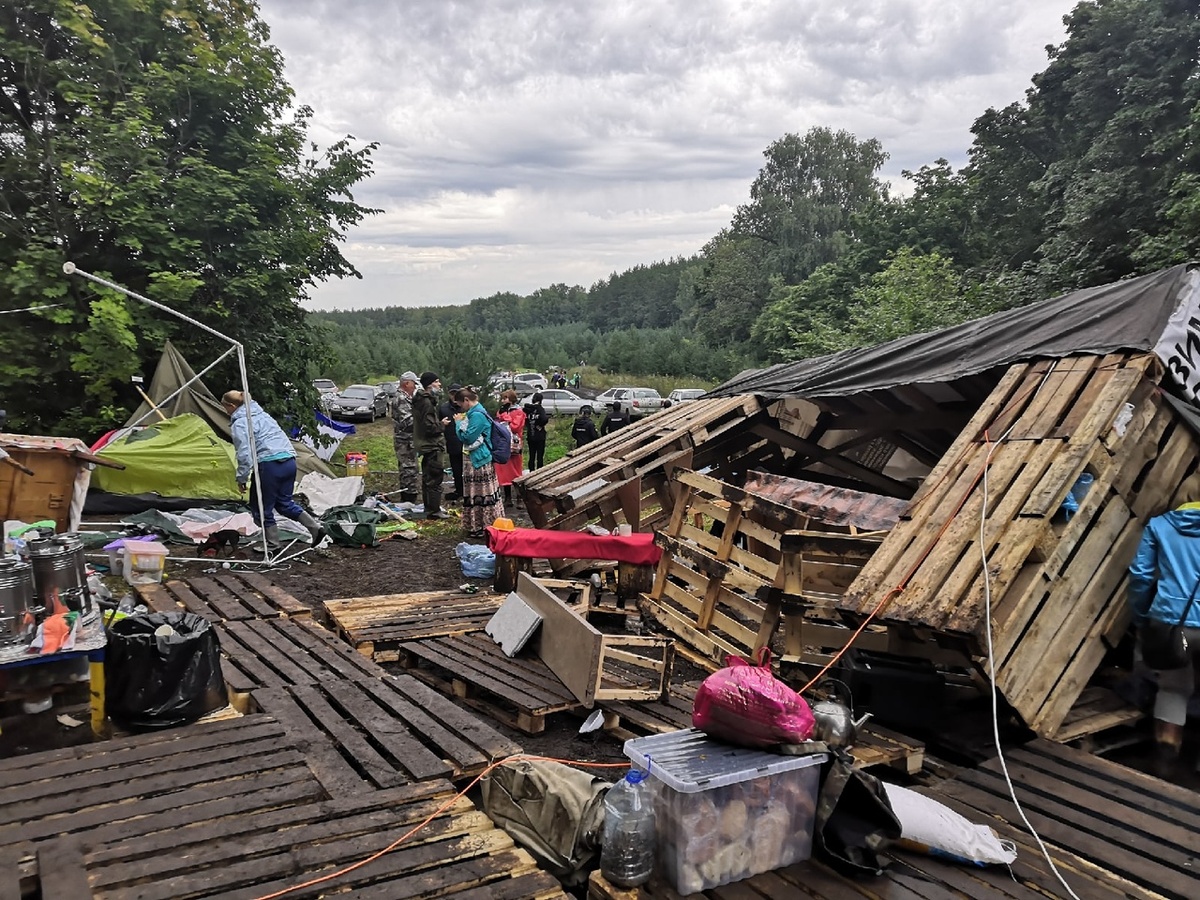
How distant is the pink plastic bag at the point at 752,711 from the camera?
3.04 m

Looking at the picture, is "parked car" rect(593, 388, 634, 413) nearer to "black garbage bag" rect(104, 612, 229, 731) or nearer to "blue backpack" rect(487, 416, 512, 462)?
"blue backpack" rect(487, 416, 512, 462)

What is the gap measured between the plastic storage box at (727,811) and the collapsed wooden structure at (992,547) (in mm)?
1625

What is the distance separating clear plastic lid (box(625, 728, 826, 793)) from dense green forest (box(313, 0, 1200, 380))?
12783 millimetres

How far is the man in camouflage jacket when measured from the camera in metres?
11.7

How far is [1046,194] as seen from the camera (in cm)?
2169

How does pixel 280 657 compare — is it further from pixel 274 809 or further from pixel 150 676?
pixel 274 809

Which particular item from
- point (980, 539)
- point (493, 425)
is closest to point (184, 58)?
point (493, 425)

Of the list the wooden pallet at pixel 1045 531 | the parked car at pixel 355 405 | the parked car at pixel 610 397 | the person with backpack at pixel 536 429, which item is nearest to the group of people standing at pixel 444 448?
the person with backpack at pixel 536 429

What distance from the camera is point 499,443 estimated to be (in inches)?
379

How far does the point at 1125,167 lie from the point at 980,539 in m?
18.0

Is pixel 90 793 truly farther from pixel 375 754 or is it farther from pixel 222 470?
pixel 222 470

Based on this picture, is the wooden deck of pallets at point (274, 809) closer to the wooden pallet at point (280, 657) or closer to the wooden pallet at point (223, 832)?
the wooden pallet at point (223, 832)

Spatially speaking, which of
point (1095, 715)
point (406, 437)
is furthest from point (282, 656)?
point (406, 437)

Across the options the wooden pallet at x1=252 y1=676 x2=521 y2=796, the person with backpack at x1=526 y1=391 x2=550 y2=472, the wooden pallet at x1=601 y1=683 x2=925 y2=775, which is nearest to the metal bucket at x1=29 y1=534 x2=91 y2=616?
the wooden pallet at x1=252 y1=676 x2=521 y2=796
